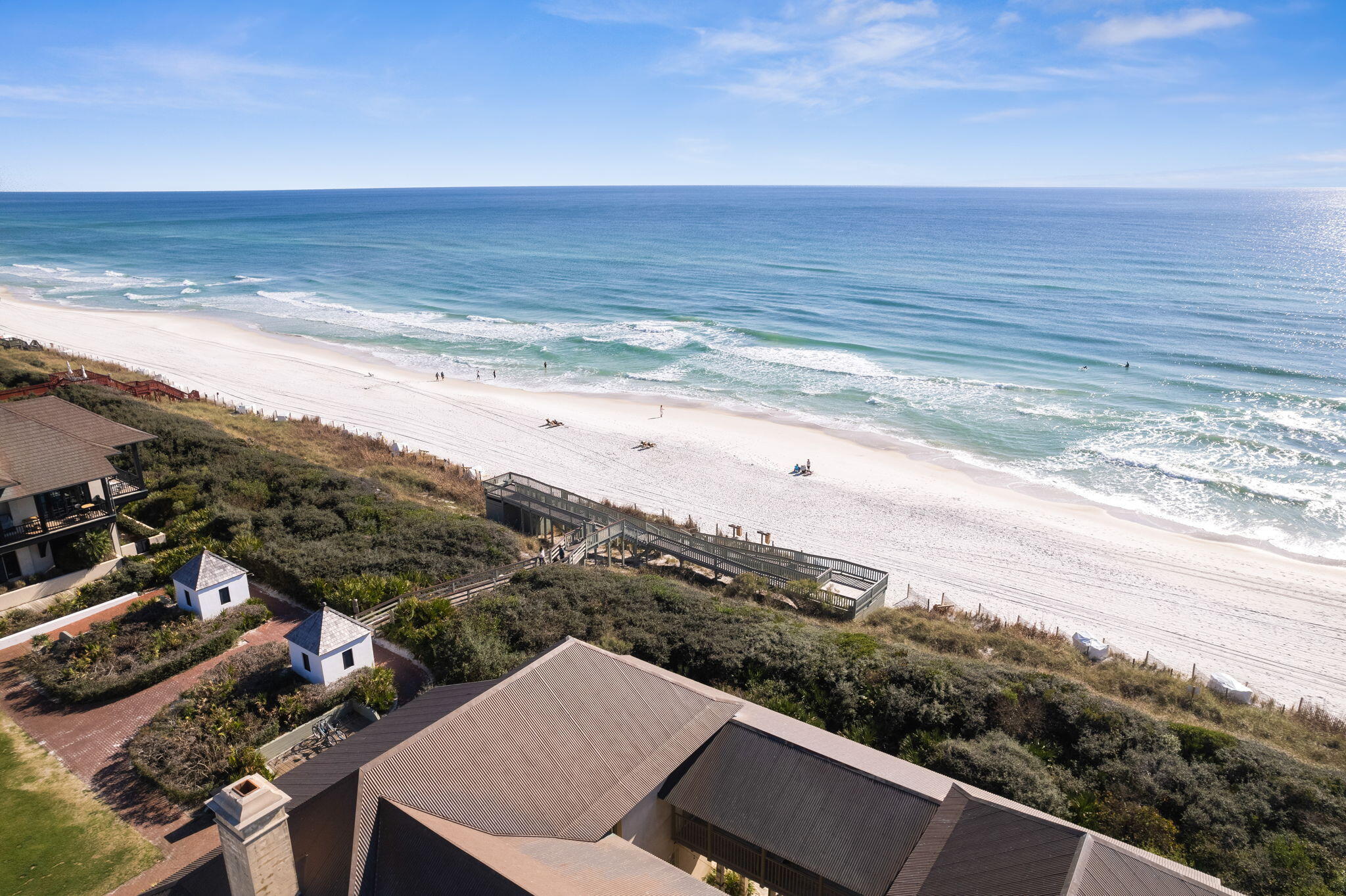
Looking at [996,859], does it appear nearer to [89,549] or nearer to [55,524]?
[89,549]

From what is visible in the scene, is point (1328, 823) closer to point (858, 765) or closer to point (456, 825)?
point (858, 765)

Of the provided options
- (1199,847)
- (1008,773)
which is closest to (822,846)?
(1008,773)

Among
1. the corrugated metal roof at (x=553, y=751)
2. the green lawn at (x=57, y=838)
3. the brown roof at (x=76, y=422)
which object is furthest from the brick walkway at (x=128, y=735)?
the brown roof at (x=76, y=422)

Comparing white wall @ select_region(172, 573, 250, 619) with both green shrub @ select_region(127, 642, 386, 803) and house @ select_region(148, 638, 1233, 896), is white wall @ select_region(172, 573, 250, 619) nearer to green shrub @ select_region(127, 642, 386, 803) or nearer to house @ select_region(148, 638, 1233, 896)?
green shrub @ select_region(127, 642, 386, 803)

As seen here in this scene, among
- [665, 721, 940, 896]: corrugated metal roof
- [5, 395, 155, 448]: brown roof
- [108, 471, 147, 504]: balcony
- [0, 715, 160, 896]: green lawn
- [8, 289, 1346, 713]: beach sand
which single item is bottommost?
[8, 289, 1346, 713]: beach sand

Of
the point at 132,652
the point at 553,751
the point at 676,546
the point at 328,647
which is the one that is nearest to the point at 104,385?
the point at 132,652

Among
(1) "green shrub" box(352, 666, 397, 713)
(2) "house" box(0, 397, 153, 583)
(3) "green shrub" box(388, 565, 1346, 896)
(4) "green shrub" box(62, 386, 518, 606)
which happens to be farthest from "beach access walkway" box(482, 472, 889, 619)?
(2) "house" box(0, 397, 153, 583)
